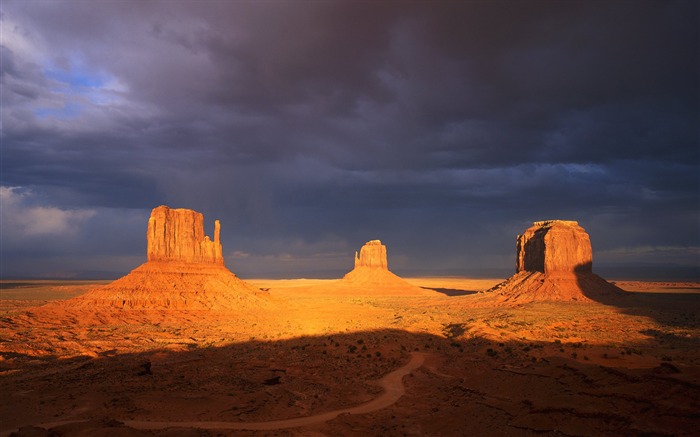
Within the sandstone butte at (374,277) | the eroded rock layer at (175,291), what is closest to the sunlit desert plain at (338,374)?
the eroded rock layer at (175,291)

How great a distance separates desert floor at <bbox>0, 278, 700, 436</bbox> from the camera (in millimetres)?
19017

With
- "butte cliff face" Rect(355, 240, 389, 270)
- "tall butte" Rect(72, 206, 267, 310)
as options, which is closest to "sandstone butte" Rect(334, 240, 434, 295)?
"butte cliff face" Rect(355, 240, 389, 270)

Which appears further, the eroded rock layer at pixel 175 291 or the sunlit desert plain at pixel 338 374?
the eroded rock layer at pixel 175 291

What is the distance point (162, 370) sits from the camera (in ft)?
103

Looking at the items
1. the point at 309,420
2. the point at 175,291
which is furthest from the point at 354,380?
the point at 175,291

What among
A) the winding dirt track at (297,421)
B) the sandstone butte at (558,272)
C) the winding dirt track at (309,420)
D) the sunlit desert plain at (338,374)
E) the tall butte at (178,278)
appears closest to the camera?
the sunlit desert plain at (338,374)

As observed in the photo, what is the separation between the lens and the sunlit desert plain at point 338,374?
19.3m

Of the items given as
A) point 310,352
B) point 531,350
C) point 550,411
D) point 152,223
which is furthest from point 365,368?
point 152,223

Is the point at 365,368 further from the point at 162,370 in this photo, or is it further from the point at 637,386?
the point at 637,386

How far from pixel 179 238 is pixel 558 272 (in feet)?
254

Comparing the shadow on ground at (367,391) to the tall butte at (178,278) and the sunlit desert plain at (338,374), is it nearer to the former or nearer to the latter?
the sunlit desert plain at (338,374)

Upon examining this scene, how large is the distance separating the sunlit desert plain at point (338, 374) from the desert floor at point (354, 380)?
0.35ft

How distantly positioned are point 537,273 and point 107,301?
85.0m

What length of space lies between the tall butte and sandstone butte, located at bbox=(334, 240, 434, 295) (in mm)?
74653
